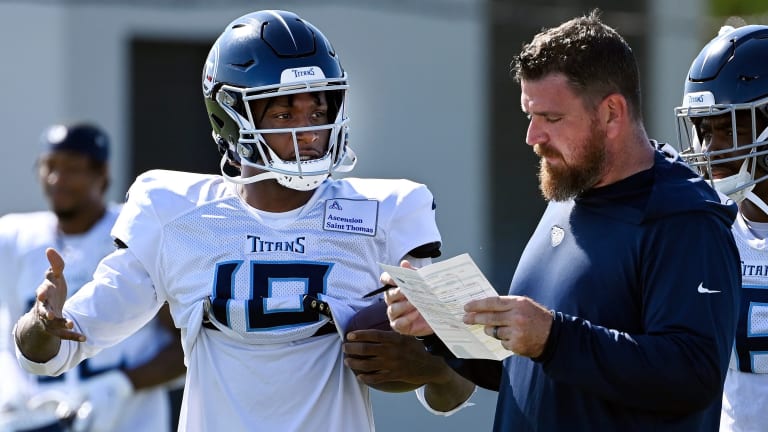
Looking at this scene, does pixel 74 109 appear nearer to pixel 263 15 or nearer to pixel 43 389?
pixel 43 389

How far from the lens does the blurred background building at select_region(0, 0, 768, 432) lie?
399 inches

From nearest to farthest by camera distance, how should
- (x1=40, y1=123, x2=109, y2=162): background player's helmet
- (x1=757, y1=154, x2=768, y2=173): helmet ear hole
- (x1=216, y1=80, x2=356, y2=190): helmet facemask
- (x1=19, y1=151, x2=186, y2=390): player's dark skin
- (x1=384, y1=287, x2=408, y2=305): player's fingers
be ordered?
(x1=384, y1=287, x2=408, y2=305): player's fingers → (x1=216, y1=80, x2=356, y2=190): helmet facemask → (x1=757, y1=154, x2=768, y2=173): helmet ear hole → (x1=19, y1=151, x2=186, y2=390): player's dark skin → (x1=40, y1=123, x2=109, y2=162): background player's helmet

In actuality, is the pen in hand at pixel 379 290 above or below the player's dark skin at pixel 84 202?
above

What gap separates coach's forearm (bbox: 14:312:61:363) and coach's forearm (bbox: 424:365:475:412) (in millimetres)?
966

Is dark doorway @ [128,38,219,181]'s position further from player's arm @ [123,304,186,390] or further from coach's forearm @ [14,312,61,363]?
coach's forearm @ [14,312,61,363]

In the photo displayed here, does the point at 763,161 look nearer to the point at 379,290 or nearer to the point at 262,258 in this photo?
the point at 379,290

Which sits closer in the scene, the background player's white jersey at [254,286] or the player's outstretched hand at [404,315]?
the player's outstretched hand at [404,315]

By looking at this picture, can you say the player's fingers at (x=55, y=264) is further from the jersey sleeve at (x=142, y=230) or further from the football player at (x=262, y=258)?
the jersey sleeve at (x=142, y=230)

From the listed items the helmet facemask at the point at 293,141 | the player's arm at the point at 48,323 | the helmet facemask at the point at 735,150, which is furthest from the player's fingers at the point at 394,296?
the helmet facemask at the point at 735,150

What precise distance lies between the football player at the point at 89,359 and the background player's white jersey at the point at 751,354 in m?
2.67

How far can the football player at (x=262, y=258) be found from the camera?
11.3 feet

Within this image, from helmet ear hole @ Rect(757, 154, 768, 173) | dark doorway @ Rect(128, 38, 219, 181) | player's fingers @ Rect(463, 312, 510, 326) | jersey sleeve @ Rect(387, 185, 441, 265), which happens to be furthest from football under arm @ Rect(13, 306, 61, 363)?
dark doorway @ Rect(128, 38, 219, 181)

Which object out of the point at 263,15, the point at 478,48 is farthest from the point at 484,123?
the point at 263,15

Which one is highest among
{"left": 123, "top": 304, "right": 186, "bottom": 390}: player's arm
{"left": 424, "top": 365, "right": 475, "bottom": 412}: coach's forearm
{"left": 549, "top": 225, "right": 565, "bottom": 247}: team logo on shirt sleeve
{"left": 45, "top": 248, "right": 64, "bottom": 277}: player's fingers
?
{"left": 549, "top": 225, "right": 565, "bottom": 247}: team logo on shirt sleeve
